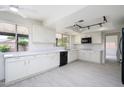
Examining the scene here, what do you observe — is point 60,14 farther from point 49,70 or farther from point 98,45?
point 98,45

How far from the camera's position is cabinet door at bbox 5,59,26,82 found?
7.69ft

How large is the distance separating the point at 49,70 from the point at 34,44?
1.42 m

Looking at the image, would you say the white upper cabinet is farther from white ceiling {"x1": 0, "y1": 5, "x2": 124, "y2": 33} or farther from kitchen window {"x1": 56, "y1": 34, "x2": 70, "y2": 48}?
kitchen window {"x1": 56, "y1": 34, "x2": 70, "y2": 48}

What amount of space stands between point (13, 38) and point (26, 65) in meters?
1.40

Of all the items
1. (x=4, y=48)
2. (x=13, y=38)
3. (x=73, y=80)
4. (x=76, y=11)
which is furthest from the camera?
(x=13, y=38)

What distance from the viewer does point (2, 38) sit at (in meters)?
3.09

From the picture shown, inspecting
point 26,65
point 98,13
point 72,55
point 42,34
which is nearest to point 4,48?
point 26,65

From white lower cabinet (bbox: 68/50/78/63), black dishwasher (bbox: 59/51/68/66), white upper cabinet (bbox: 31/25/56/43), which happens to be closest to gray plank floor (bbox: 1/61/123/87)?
black dishwasher (bbox: 59/51/68/66)

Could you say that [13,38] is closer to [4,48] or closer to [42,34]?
[4,48]

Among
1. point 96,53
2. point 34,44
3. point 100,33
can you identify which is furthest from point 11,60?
point 100,33

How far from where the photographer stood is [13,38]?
134 inches

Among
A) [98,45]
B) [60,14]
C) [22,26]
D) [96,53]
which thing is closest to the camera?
[60,14]

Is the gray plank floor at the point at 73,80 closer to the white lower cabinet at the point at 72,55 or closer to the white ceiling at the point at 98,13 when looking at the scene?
the white lower cabinet at the point at 72,55

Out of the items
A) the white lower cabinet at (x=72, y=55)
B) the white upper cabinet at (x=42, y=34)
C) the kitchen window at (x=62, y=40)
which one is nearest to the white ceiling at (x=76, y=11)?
the white upper cabinet at (x=42, y=34)
